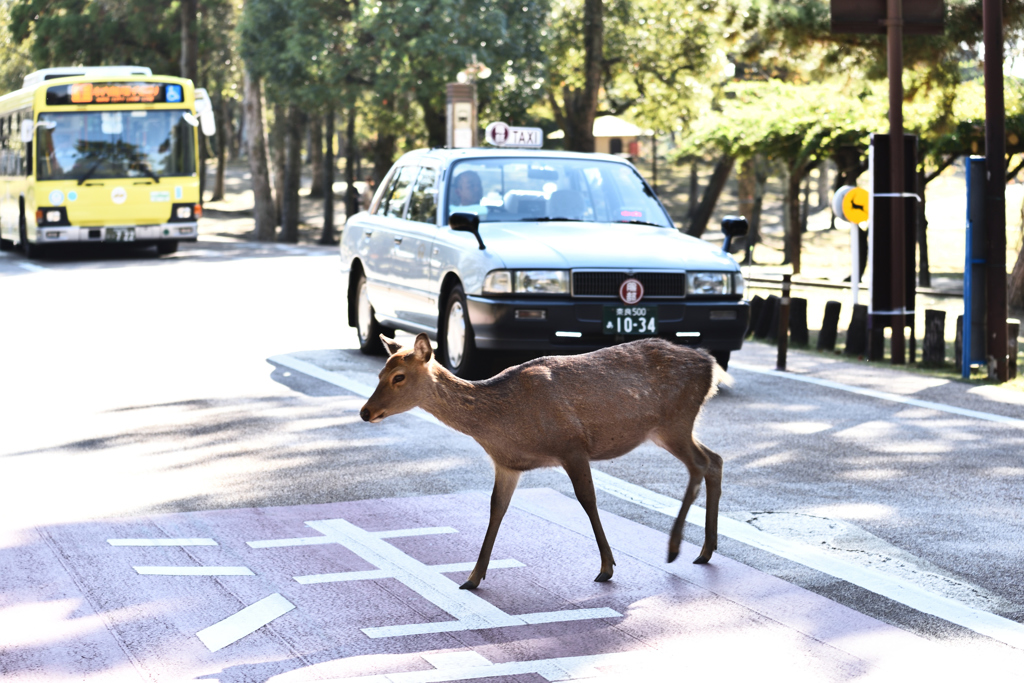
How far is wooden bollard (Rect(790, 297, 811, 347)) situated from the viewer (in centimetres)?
1577

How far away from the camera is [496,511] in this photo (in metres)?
5.82

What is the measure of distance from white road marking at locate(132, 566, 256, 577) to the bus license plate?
16.9 ft

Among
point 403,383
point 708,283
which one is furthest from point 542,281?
point 403,383

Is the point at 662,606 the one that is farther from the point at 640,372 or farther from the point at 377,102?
the point at 377,102

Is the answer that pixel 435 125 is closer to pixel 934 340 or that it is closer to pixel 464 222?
pixel 934 340

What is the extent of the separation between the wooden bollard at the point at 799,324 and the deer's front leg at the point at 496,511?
409 inches

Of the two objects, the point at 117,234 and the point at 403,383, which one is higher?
the point at 117,234

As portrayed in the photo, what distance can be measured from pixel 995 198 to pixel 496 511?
26.6 ft

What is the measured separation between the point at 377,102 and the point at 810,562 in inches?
1325

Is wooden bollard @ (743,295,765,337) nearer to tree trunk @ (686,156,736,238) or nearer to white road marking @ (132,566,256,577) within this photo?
white road marking @ (132,566,256,577)

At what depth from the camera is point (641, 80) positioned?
4244cm

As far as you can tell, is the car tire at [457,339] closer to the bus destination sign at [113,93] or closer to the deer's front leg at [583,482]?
the deer's front leg at [583,482]

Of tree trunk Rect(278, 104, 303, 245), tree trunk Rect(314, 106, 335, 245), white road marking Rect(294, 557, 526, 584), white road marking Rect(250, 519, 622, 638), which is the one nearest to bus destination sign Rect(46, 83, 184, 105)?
tree trunk Rect(314, 106, 335, 245)

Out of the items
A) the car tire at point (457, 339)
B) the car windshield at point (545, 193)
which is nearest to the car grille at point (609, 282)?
the car tire at point (457, 339)
